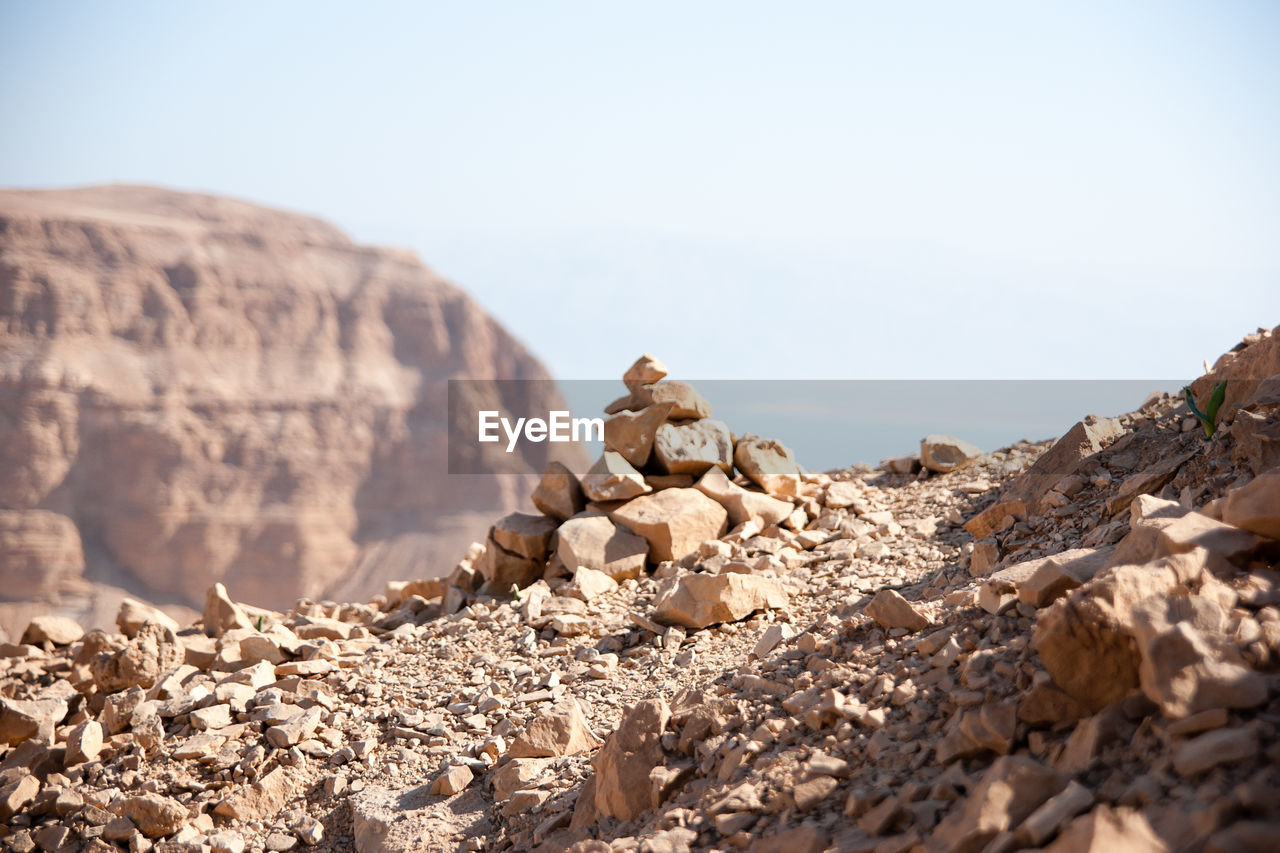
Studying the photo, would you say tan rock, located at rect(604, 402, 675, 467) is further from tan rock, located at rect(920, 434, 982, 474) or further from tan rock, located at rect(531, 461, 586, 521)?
tan rock, located at rect(920, 434, 982, 474)

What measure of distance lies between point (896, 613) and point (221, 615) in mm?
6210

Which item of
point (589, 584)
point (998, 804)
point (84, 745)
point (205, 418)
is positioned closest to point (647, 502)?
point (589, 584)

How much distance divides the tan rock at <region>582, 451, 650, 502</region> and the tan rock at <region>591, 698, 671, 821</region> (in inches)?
157

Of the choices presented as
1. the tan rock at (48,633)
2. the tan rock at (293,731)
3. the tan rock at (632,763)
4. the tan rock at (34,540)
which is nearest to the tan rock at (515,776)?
the tan rock at (632,763)

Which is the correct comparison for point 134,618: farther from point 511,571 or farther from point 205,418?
point 205,418

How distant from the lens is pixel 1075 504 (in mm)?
5266

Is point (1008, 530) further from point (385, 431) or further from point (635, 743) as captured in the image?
point (385, 431)

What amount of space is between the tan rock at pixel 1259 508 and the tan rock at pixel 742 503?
4.52m

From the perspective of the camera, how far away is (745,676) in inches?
142

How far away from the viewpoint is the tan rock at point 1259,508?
2725 mm

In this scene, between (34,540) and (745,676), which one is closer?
(745,676)

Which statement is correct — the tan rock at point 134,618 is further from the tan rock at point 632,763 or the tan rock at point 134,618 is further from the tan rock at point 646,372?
A: the tan rock at point 632,763

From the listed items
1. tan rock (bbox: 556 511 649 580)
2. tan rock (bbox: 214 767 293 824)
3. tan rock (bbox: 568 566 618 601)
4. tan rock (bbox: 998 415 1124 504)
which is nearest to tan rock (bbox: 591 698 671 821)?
tan rock (bbox: 214 767 293 824)

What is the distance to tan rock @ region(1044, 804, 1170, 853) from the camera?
1.92 meters
